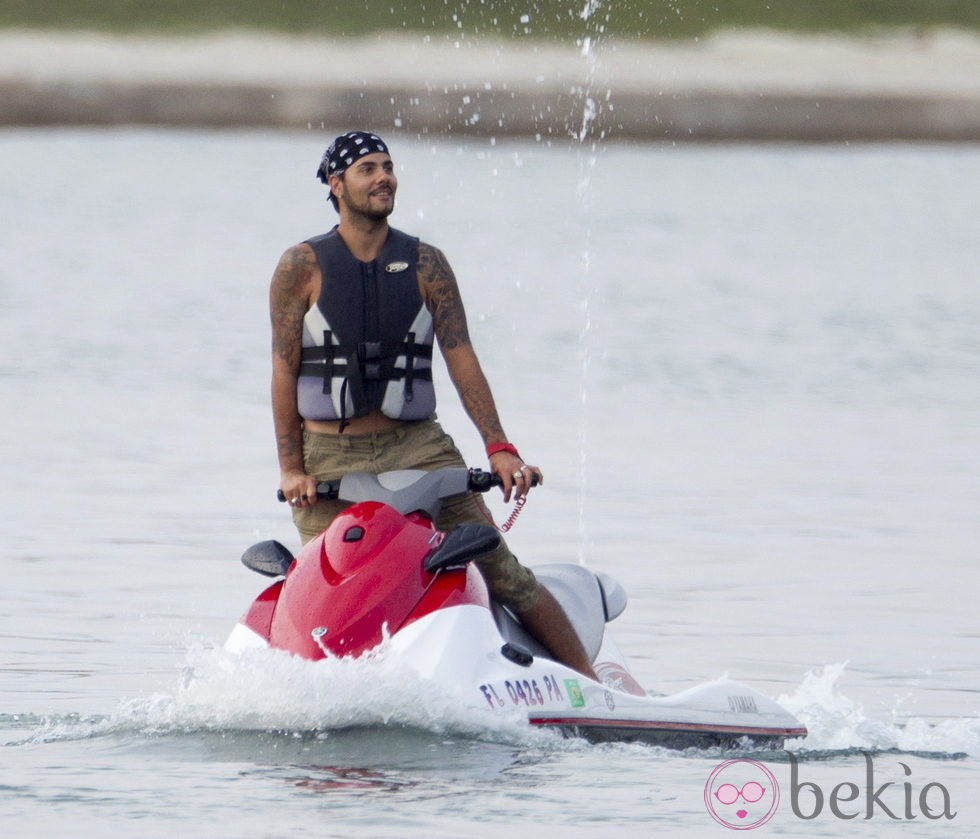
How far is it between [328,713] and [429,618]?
0.45 meters

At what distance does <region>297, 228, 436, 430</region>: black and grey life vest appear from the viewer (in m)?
8.14

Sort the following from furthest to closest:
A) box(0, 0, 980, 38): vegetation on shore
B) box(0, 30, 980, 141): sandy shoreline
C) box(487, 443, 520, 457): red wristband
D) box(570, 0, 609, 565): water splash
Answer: box(0, 0, 980, 38): vegetation on shore, box(0, 30, 980, 141): sandy shoreline, box(570, 0, 609, 565): water splash, box(487, 443, 520, 457): red wristband

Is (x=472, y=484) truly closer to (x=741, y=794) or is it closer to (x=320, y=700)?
(x=320, y=700)

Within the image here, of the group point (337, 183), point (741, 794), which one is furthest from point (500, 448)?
point (741, 794)

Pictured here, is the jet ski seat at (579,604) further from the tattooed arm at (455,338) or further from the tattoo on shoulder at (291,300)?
the tattoo on shoulder at (291,300)

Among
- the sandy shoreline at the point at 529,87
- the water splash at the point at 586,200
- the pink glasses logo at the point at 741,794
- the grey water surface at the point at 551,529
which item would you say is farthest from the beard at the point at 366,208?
the sandy shoreline at the point at 529,87

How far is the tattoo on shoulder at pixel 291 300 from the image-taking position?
816 centimetres

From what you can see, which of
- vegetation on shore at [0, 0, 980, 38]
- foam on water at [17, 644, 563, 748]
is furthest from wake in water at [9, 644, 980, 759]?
vegetation on shore at [0, 0, 980, 38]

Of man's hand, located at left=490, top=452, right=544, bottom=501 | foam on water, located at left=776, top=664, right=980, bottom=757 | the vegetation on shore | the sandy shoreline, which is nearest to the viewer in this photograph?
man's hand, located at left=490, top=452, right=544, bottom=501

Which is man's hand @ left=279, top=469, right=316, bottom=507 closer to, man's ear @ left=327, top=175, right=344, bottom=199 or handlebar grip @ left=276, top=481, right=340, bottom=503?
handlebar grip @ left=276, top=481, right=340, bottom=503

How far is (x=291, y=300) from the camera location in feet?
26.8

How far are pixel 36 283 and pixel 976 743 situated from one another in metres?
22.5

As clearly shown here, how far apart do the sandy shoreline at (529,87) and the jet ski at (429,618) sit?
177ft

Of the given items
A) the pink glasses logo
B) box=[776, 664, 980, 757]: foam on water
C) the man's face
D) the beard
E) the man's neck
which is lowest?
the pink glasses logo
